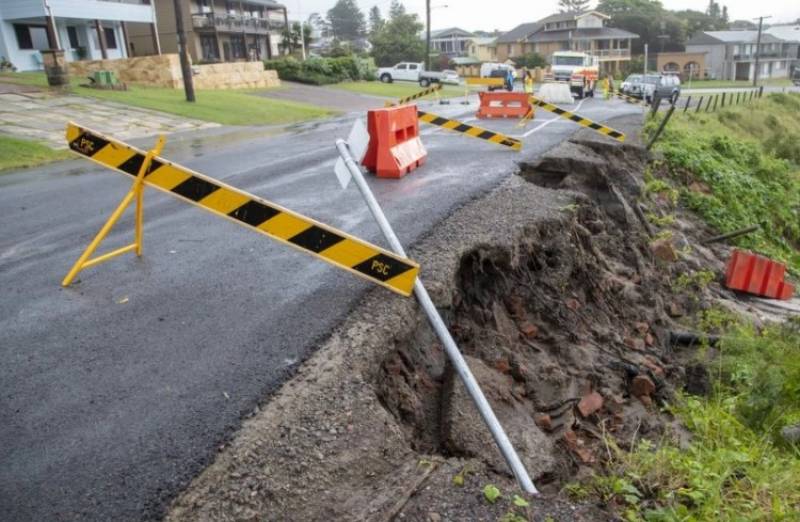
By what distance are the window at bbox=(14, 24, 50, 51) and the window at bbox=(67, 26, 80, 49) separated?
250 cm

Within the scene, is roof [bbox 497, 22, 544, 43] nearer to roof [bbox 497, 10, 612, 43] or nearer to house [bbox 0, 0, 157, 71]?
roof [bbox 497, 10, 612, 43]

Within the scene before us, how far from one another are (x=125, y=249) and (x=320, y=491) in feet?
13.0

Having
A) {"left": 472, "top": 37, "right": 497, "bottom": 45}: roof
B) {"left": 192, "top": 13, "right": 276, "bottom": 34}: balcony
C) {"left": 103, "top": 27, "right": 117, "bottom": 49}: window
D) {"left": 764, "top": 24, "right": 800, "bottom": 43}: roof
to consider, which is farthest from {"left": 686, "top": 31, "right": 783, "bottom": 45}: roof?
{"left": 103, "top": 27, "right": 117, "bottom": 49}: window

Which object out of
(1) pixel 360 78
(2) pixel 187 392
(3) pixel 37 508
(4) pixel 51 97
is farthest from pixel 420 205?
(1) pixel 360 78

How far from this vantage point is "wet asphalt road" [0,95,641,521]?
309 cm

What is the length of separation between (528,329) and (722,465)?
244 centimetres

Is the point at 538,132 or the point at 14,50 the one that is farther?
the point at 14,50

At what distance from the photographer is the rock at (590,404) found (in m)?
5.39

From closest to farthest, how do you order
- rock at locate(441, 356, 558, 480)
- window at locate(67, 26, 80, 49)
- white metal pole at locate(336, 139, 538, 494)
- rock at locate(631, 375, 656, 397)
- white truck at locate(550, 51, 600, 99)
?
white metal pole at locate(336, 139, 538, 494), rock at locate(441, 356, 558, 480), rock at locate(631, 375, 656, 397), white truck at locate(550, 51, 600, 99), window at locate(67, 26, 80, 49)

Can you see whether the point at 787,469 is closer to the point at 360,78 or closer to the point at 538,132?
the point at 538,132

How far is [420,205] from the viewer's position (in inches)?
307

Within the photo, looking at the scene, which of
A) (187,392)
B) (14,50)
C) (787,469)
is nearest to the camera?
(187,392)

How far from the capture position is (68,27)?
1505 inches

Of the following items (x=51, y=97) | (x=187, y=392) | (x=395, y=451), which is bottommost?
(x=395, y=451)
